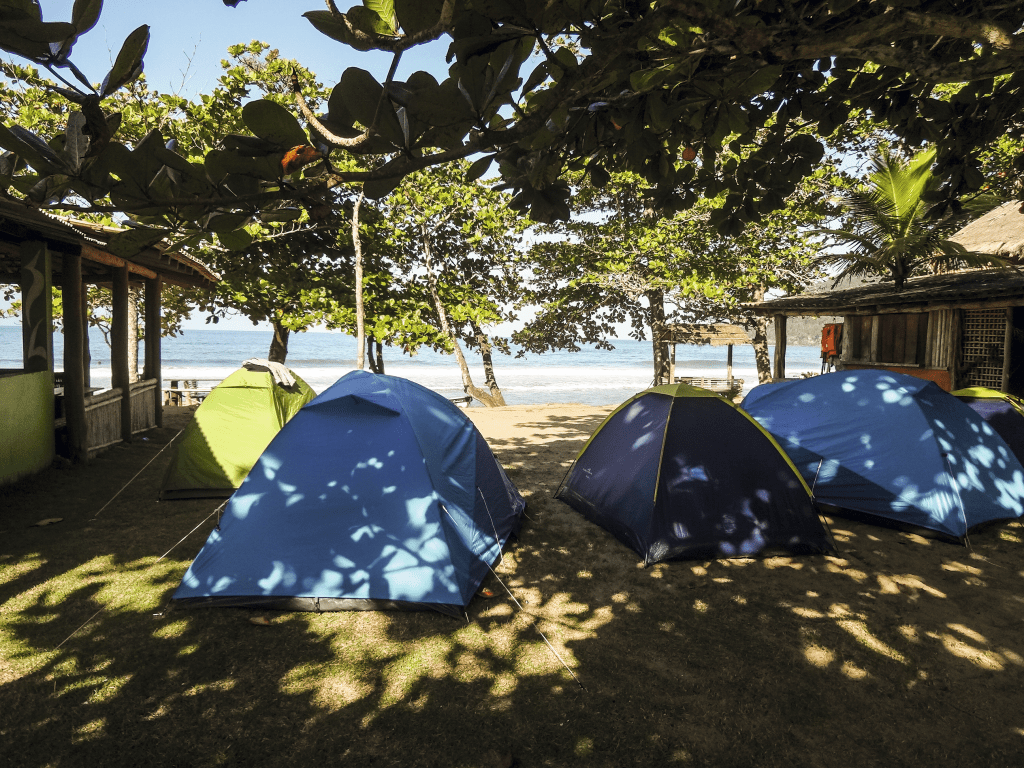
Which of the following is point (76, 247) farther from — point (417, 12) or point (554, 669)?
point (417, 12)

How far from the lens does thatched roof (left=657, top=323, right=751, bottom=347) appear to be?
63.0ft

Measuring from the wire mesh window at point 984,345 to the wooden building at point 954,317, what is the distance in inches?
0.6

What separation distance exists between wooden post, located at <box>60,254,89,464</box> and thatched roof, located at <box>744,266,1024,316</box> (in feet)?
41.8

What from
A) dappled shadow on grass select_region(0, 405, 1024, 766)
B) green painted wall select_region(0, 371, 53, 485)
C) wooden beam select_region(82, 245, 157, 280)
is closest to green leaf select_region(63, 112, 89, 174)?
dappled shadow on grass select_region(0, 405, 1024, 766)

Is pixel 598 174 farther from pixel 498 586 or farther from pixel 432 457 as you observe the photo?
pixel 498 586

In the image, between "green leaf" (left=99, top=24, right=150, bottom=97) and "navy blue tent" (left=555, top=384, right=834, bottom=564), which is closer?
"green leaf" (left=99, top=24, right=150, bottom=97)

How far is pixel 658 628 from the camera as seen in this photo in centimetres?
397

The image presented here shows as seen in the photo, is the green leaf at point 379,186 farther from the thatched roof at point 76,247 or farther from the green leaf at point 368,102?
the thatched roof at point 76,247

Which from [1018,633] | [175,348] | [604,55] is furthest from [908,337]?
[175,348]

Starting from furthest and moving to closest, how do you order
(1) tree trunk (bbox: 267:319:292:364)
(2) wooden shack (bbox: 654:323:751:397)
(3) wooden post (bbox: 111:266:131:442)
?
(2) wooden shack (bbox: 654:323:751:397) < (1) tree trunk (bbox: 267:319:292:364) < (3) wooden post (bbox: 111:266:131:442)

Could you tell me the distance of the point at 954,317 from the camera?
35.2ft

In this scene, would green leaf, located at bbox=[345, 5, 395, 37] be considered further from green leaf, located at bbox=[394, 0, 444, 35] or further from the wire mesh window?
the wire mesh window

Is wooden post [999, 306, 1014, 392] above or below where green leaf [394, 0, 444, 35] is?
below

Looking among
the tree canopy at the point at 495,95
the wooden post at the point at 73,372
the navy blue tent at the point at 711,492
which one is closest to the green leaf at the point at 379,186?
the tree canopy at the point at 495,95
